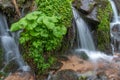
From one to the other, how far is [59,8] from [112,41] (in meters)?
2.59

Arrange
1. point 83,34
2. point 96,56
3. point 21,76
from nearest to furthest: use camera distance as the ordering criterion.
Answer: point 21,76
point 96,56
point 83,34

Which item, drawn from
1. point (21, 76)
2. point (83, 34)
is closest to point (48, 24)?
point (21, 76)

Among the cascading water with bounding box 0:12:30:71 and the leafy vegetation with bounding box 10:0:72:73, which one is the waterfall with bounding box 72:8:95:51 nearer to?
the leafy vegetation with bounding box 10:0:72:73

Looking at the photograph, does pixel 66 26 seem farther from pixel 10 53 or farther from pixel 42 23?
pixel 10 53

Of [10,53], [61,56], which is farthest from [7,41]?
[61,56]

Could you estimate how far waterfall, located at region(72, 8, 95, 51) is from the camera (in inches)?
309

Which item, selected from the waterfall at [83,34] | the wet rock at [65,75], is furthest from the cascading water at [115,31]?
the wet rock at [65,75]

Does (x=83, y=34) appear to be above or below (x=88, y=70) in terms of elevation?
above

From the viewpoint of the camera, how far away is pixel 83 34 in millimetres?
7914

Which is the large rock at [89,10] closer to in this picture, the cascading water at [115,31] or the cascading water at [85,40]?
the cascading water at [85,40]

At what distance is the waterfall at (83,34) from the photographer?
309 inches

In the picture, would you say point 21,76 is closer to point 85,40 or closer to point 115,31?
point 85,40

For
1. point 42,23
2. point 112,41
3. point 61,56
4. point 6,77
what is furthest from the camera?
point 112,41

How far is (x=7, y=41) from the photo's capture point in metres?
7.47
